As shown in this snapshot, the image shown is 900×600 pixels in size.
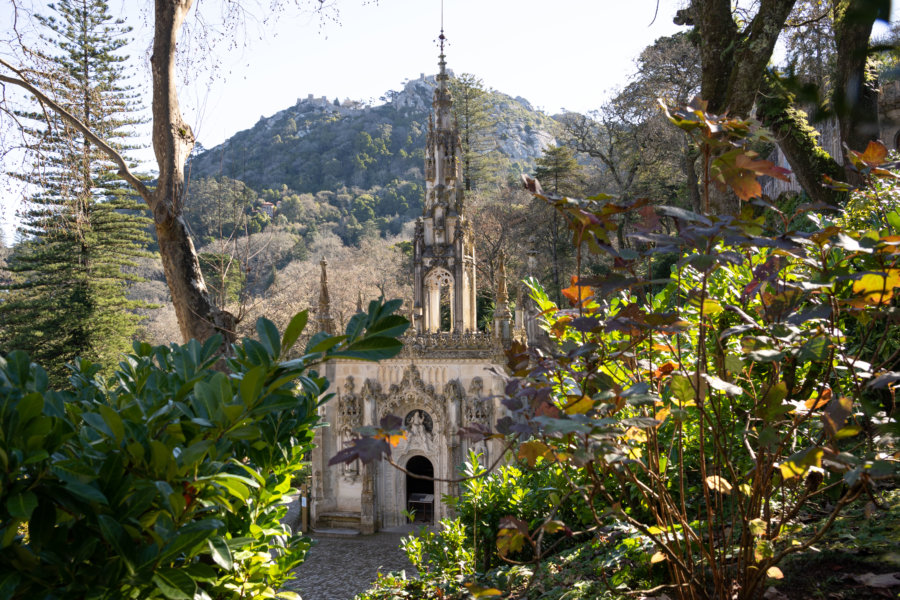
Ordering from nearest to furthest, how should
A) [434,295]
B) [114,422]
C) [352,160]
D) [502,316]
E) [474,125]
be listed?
[114,422] → [502,316] → [434,295] → [474,125] → [352,160]

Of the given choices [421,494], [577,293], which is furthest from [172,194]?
[421,494]

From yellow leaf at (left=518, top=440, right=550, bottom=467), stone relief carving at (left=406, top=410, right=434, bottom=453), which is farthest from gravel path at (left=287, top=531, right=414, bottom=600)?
yellow leaf at (left=518, top=440, right=550, bottom=467)

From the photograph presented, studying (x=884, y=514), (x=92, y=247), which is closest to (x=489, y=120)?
(x=92, y=247)

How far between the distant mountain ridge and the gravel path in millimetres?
42950

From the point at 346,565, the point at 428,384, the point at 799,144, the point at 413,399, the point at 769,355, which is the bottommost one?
the point at 346,565

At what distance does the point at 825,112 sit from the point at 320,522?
15185 mm

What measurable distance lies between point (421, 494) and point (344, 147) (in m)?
55.4

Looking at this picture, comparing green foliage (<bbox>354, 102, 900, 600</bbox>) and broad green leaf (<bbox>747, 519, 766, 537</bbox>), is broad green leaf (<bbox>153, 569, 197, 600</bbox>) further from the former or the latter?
broad green leaf (<bbox>747, 519, 766, 537</bbox>)

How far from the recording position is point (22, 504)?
1.15m

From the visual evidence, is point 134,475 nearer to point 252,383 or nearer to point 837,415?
point 252,383

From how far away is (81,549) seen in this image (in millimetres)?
1248

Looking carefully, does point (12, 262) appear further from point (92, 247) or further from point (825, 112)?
point (825, 112)

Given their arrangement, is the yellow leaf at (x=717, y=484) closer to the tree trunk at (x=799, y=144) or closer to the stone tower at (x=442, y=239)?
the tree trunk at (x=799, y=144)

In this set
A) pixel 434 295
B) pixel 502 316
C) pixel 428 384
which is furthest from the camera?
pixel 434 295
